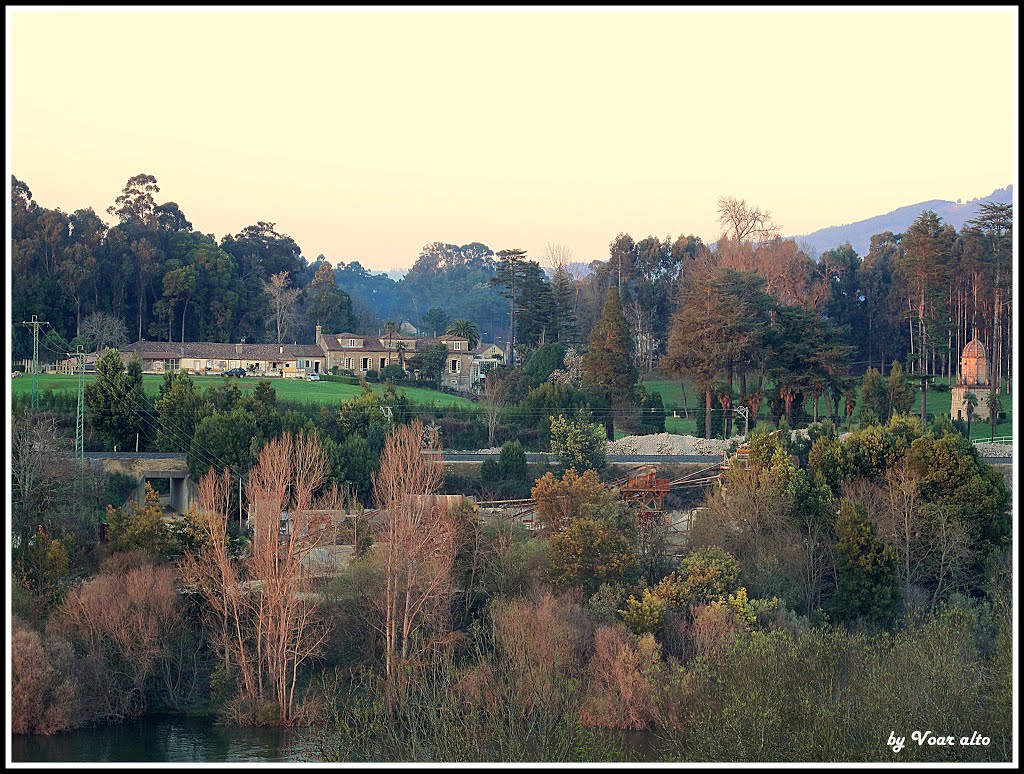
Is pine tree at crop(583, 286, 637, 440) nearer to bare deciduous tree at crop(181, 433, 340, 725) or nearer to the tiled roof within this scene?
the tiled roof

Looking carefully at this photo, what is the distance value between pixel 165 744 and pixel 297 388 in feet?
82.5

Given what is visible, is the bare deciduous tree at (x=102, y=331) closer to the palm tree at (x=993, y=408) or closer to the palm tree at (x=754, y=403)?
the palm tree at (x=754, y=403)

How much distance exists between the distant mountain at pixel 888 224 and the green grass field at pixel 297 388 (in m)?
18.6

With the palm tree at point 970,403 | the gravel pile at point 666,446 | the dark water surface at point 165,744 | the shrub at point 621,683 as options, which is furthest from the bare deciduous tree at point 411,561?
the palm tree at point 970,403

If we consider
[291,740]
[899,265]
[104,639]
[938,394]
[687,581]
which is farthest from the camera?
[899,265]

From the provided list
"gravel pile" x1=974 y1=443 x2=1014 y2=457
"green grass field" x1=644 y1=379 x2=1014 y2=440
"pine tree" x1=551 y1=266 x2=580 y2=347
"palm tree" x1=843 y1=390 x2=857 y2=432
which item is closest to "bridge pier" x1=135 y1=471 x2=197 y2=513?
"green grass field" x1=644 y1=379 x2=1014 y2=440

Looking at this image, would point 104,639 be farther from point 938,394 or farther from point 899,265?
point 899,265

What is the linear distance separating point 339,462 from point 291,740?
33.5 feet

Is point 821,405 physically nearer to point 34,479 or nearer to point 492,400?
point 492,400


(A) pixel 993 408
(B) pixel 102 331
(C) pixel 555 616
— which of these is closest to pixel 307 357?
(B) pixel 102 331

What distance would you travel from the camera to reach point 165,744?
16656 mm

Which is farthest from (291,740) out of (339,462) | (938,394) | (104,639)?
(938,394)

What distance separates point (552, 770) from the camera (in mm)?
9219

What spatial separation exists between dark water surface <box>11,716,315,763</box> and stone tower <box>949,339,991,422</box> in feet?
84.9
